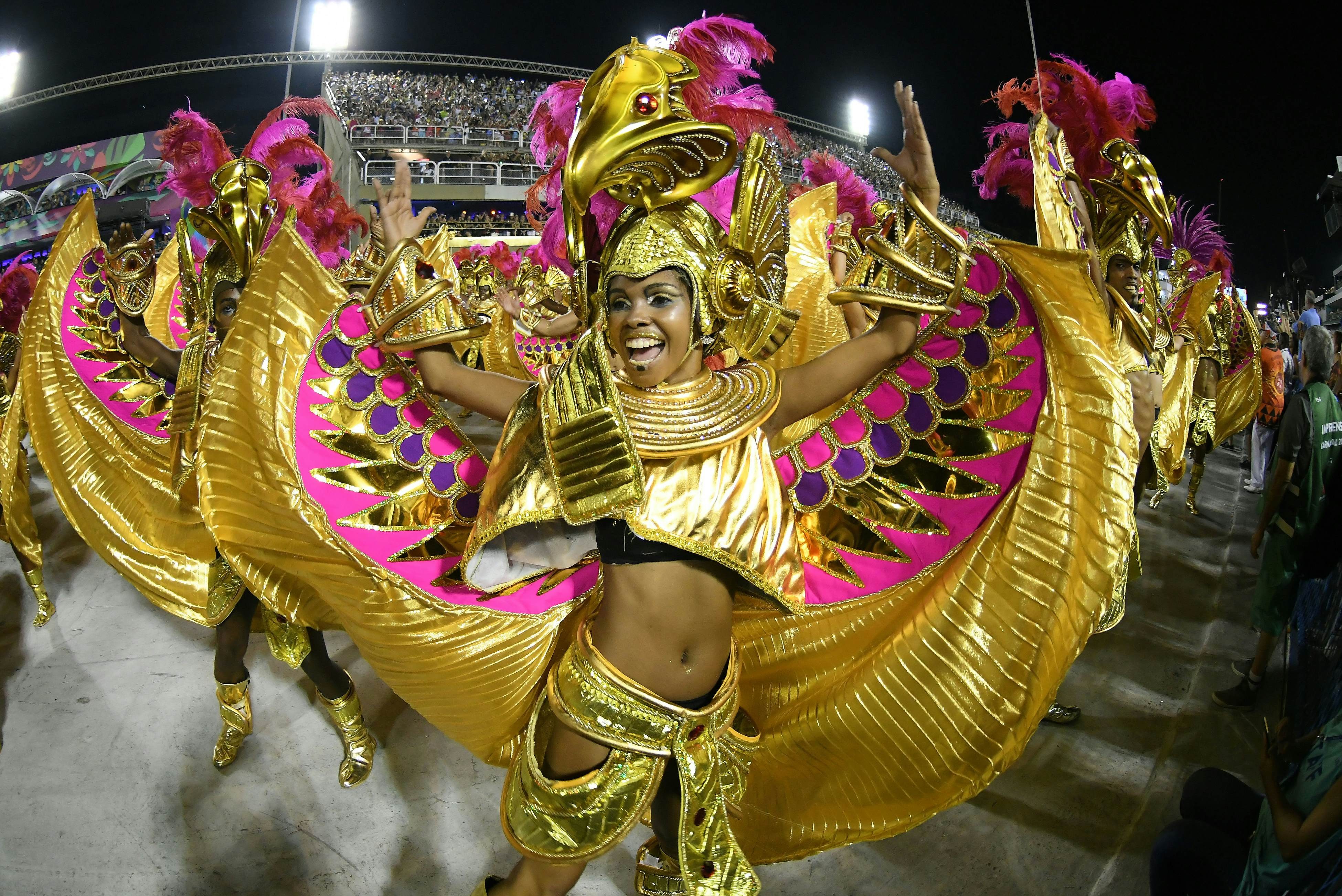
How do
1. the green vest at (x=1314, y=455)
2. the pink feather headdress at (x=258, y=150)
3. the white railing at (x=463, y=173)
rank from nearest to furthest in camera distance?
the green vest at (x=1314, y=455) < the pink feather headdress at (x=258, y=150) < the white railing at (x=463, y=173)

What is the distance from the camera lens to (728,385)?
1599mm

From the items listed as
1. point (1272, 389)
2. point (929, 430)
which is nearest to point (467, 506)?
point (929, 430)

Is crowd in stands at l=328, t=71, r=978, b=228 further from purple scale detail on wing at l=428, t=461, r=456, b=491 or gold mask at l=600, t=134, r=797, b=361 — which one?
purple scale detail on wing at l=428, t=461, r=456, b=491

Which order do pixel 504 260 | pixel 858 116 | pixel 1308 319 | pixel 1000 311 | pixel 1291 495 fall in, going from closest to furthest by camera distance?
pixel 1000 311, pixel 1291 495, pixel 1308 319, pixel 858 116, pixel 504 260

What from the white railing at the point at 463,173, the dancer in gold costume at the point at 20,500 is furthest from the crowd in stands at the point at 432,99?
the dancer in gold costume at the point at 20,500

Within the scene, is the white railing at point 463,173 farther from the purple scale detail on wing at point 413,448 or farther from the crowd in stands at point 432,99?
the purple scale detail on wing at point 413,448

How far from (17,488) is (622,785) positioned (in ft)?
12.4

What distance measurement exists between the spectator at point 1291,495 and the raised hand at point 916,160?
2069 mm

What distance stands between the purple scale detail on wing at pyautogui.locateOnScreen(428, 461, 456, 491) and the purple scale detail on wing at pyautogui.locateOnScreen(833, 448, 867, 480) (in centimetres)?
107

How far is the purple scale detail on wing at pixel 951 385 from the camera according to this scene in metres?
1.84

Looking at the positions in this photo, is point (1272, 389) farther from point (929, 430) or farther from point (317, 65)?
point (317, 65)

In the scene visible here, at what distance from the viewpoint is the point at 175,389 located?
3.14 m

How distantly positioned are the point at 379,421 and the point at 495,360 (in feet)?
15.2

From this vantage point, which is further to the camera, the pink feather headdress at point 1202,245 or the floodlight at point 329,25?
the floodlight at point 329,25
